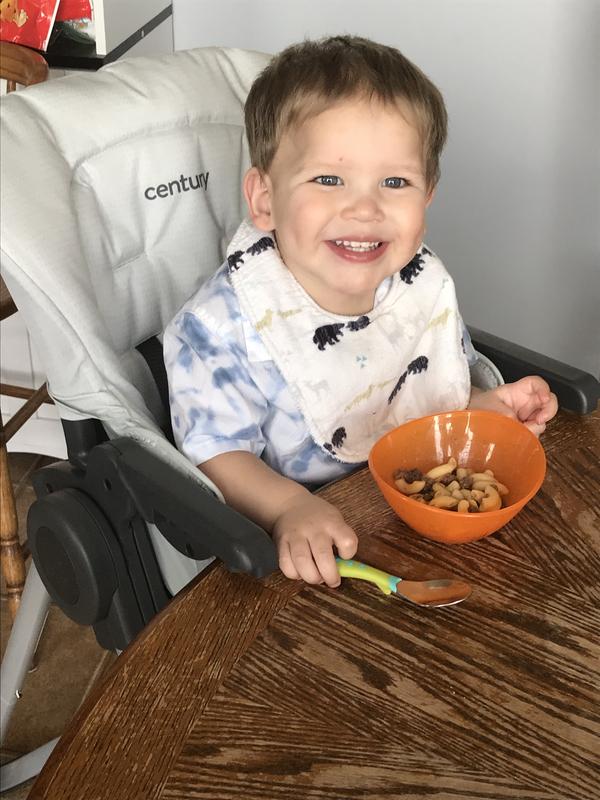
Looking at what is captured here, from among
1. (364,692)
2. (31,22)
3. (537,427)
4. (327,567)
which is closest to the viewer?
(364,692)

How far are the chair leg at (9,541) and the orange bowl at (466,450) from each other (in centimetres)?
94

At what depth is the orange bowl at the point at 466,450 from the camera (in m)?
0.97

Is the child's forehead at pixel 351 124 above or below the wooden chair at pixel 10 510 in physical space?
above

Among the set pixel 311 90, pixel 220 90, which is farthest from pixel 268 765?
pixel 220 90

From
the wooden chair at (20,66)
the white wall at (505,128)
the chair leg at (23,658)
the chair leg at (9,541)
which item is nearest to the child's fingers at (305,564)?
the chair leg at (23,658)

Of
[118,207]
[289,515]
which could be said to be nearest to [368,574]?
[289,515]

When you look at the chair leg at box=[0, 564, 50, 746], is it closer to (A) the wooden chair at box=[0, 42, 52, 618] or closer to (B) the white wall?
(A) the wooden chair at box=[0, 42, 52, 618]

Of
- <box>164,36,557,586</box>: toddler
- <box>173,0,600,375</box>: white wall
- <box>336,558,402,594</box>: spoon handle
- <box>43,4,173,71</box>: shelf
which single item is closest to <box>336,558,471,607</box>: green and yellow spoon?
<box>336,558,402,594</box>: spoon handle

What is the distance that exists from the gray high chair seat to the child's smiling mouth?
0.68 ft

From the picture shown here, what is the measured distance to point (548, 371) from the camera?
118 centimetres

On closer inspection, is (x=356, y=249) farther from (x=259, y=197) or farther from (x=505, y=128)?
(x=505, y=128)

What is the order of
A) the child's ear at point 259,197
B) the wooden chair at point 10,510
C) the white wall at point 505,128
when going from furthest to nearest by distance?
the white wall at point 505,128 → the wooden chair at point 10,510 → the child's ear at point 259,197

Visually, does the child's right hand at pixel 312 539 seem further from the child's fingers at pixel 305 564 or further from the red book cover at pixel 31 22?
the red book cover at pixel 31 22

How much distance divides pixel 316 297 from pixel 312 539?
1.46ft
